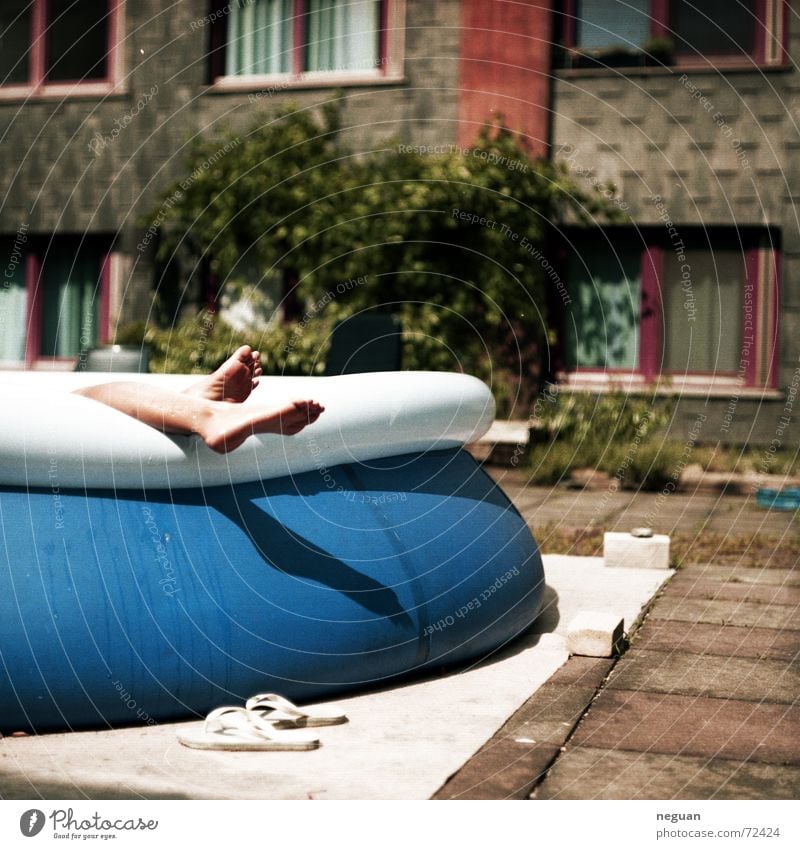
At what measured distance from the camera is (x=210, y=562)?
3219 mm

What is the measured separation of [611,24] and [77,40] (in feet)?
16.7

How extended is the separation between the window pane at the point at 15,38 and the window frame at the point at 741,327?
570 centimetres

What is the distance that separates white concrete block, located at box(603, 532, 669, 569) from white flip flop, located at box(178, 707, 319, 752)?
275 centimetres

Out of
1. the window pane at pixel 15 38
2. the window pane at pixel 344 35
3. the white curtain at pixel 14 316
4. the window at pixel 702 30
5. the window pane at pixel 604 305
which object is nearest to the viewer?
the window at pixel 702 30

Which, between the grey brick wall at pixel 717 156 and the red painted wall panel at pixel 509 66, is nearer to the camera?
the grey brick wall at pixel 717 156

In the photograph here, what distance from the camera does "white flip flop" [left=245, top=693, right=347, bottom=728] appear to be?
3.19 m

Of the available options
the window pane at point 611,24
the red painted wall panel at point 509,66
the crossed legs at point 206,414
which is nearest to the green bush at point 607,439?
the red painted wall panel at point 509,66

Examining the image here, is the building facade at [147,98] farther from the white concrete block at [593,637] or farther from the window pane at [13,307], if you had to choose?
the white concrete block at [593,637]

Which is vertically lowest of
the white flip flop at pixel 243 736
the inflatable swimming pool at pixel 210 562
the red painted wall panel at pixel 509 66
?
the white flip flop at pixel 243 736

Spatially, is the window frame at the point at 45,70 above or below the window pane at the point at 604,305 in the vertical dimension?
above

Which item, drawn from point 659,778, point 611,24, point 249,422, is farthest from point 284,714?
point 611,24

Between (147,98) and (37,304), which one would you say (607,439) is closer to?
(147,98)

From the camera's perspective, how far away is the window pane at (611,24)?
32.9 ft

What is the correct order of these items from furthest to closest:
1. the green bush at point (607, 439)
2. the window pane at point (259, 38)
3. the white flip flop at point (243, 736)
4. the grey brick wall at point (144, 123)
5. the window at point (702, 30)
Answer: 1. the window pane at point (259, 38)
2. the grey brick wall at point (144, 123)
3. the window at point (702, 30)
4. the green bush at point (607, 439)
5. the white flip flop at point (243, 736)
